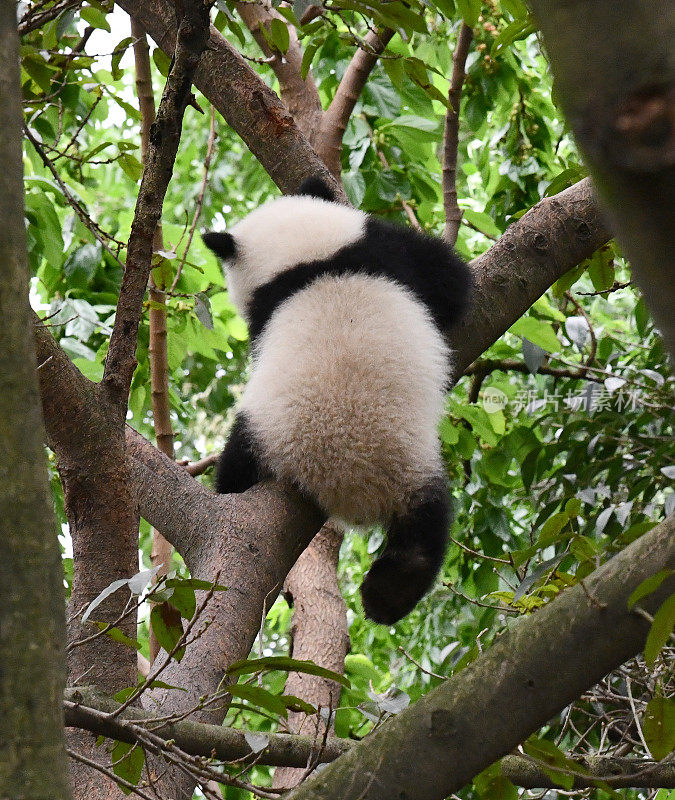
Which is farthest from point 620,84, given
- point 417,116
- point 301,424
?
point 417,116

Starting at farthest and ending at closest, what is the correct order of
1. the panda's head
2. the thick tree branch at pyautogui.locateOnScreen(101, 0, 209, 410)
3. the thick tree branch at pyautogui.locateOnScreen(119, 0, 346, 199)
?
1. the thick tree branch at pyautogui.locateOnScreen(119, 0, 346, 199)
2. the panda's head
3. the thick tree branch at pyautogui.locateOnScreen(101, 0, 209, 410)

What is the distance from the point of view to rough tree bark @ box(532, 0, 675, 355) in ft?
1.81

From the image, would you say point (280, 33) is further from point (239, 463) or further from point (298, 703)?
point (298, 703)

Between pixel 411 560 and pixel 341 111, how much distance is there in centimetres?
197

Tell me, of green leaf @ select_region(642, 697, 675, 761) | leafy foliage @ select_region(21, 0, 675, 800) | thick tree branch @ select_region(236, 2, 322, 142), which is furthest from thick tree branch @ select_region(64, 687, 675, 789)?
thick tree branch @ select_region(236, 2, 322, 142)

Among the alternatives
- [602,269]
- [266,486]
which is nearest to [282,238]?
[266,486]

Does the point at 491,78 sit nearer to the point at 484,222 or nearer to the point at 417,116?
the point at 417,116

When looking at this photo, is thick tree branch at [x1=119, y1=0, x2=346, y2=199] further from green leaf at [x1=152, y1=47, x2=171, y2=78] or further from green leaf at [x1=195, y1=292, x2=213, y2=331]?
green leaf at [x1=195, y1=292, x2=213, y2=331]

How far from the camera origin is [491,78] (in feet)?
13.2

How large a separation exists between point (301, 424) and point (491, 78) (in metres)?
2.38

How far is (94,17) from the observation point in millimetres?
2562

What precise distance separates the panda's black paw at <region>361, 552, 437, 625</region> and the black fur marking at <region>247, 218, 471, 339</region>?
0.68 metres

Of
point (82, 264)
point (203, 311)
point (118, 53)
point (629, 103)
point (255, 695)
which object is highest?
point (118, 53)

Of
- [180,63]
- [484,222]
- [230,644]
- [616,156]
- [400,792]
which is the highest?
[180,63]
